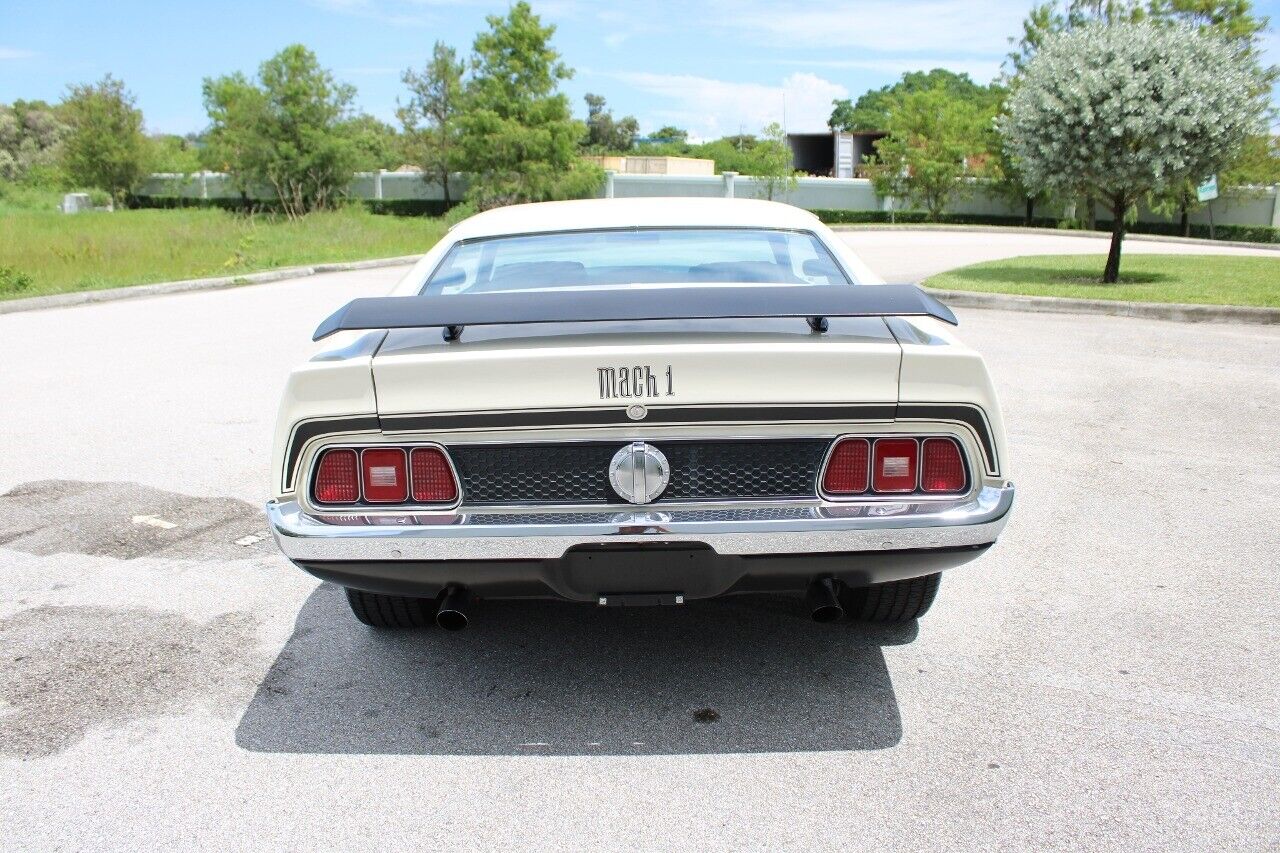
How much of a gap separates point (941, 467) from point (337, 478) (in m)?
1.66

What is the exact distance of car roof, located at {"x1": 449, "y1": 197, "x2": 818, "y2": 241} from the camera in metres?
4.24

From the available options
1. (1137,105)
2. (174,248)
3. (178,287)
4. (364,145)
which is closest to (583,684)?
(1137,105)

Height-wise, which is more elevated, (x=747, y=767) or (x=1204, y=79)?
(x=1204, y=79)

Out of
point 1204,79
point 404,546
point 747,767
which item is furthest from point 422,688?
point 1204,79

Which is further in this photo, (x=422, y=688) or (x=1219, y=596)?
(x=1219, y=596)

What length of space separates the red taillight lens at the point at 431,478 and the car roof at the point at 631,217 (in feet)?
5.05

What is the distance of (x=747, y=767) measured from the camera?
Result: 2.93 metres

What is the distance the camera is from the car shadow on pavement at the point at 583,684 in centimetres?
309

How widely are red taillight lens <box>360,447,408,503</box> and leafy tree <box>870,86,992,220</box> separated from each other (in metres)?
42.0

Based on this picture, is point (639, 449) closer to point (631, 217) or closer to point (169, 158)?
point (631, 217)

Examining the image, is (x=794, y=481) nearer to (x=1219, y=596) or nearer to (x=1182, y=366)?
(x=1219, y=596)

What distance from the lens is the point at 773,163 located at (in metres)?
45.3

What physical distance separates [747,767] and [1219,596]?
2.30 metres

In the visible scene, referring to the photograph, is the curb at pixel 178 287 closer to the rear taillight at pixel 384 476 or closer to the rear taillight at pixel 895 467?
the rear taillight at pixel 384 476
